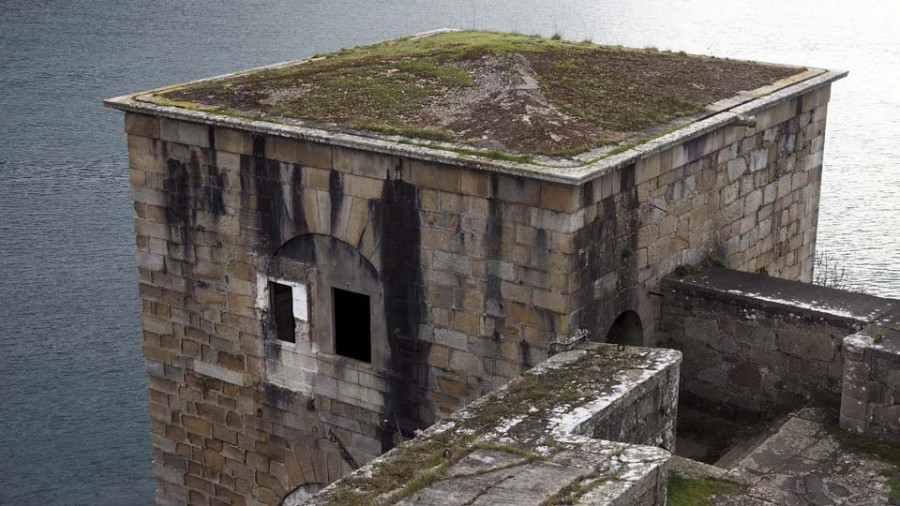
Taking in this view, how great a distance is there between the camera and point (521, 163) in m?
12.0

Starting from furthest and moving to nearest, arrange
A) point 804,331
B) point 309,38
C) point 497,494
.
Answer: point 309,38 → point 804,331 → point 497,494

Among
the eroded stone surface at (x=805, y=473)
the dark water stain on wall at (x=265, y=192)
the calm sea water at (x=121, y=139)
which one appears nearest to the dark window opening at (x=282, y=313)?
the dark water stain on wall at (x=265, y=192)

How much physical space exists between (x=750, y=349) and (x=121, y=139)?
21054mm

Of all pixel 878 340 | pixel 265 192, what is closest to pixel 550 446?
pixel 878 340

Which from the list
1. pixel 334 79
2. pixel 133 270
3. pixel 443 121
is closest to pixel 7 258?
pixel 133 270

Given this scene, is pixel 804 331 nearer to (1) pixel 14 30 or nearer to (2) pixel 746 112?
(2) pixel 746 112

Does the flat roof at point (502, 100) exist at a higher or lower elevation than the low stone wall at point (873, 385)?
higher

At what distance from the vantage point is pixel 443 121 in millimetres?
13383

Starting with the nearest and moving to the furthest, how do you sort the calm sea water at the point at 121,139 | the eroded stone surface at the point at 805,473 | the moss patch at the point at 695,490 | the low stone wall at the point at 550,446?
the low stone wall at the point at 550,446 → the moss patch at the point at 695,490 → the eroded stone surface at the point at 805,473 → the calm sea water at the point at 121,139

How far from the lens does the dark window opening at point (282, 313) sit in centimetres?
1412

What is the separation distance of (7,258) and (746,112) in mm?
16085

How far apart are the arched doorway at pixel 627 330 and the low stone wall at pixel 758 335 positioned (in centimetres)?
35

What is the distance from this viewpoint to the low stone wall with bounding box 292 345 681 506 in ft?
29.8

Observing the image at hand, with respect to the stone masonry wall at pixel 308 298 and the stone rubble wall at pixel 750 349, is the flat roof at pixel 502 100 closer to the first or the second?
the stone masonry wall at pixel 308 298
